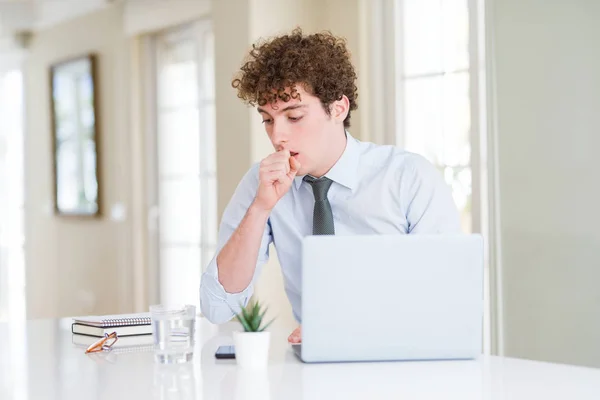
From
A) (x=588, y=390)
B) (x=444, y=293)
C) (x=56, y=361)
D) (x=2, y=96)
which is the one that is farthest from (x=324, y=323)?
(x=2, y=96)

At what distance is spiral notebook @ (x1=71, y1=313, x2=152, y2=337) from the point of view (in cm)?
209

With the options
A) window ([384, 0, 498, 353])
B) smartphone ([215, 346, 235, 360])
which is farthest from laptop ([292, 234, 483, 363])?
window ([384, 0, 498, 353])

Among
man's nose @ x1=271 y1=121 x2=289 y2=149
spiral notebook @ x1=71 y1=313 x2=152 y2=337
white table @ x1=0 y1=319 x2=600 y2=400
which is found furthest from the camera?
man's nose @ x1=271 y1=121 x2=289 y2=149

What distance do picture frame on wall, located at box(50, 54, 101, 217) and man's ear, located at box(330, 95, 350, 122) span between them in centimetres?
387

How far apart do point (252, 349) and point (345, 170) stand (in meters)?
0.81

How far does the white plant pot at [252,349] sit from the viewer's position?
5.49 feet

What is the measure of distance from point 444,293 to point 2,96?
19.9ft

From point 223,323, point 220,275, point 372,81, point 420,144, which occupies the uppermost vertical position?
point 372,81

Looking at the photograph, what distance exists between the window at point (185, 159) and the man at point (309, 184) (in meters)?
2.68

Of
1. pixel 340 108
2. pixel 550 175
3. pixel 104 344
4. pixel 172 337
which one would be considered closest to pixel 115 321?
pixel 104 344

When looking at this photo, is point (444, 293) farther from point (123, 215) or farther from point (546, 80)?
point (123, 215)

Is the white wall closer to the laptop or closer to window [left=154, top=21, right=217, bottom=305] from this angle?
the laptop

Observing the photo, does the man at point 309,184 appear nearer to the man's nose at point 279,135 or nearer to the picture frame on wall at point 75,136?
the man's nose at point 279,135

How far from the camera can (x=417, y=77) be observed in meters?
4.05
